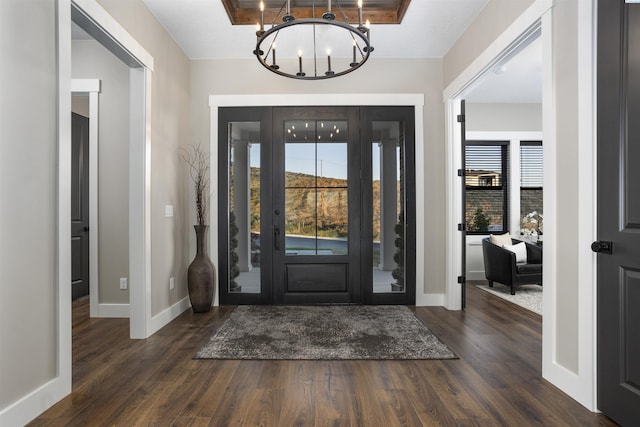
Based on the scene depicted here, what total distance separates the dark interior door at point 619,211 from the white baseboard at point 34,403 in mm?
2934

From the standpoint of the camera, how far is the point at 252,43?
405cm

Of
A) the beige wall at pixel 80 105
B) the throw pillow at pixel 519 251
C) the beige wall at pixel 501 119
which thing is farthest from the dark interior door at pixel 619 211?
the beige wall at pixel 80 105

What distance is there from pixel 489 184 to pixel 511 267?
69.6 inches

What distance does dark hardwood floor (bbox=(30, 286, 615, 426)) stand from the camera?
1.95 metres

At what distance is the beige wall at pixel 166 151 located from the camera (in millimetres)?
3377

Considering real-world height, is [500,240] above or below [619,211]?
below

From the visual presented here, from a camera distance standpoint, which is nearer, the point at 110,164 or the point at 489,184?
the point at 110,164

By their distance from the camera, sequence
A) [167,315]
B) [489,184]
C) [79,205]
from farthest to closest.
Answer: [489,184]
[79,205]
[167,315]

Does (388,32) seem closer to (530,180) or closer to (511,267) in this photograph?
(511,267)

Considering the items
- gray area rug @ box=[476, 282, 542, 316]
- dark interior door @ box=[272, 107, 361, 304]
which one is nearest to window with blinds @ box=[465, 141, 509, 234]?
gray area rug @ box=[476, 282, 542, 316]

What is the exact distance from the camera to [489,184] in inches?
250

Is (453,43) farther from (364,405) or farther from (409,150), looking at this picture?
(364,405)

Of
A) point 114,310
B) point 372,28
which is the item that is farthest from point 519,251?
point 114,310

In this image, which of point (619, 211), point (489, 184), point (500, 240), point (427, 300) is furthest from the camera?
point (489, 184)
